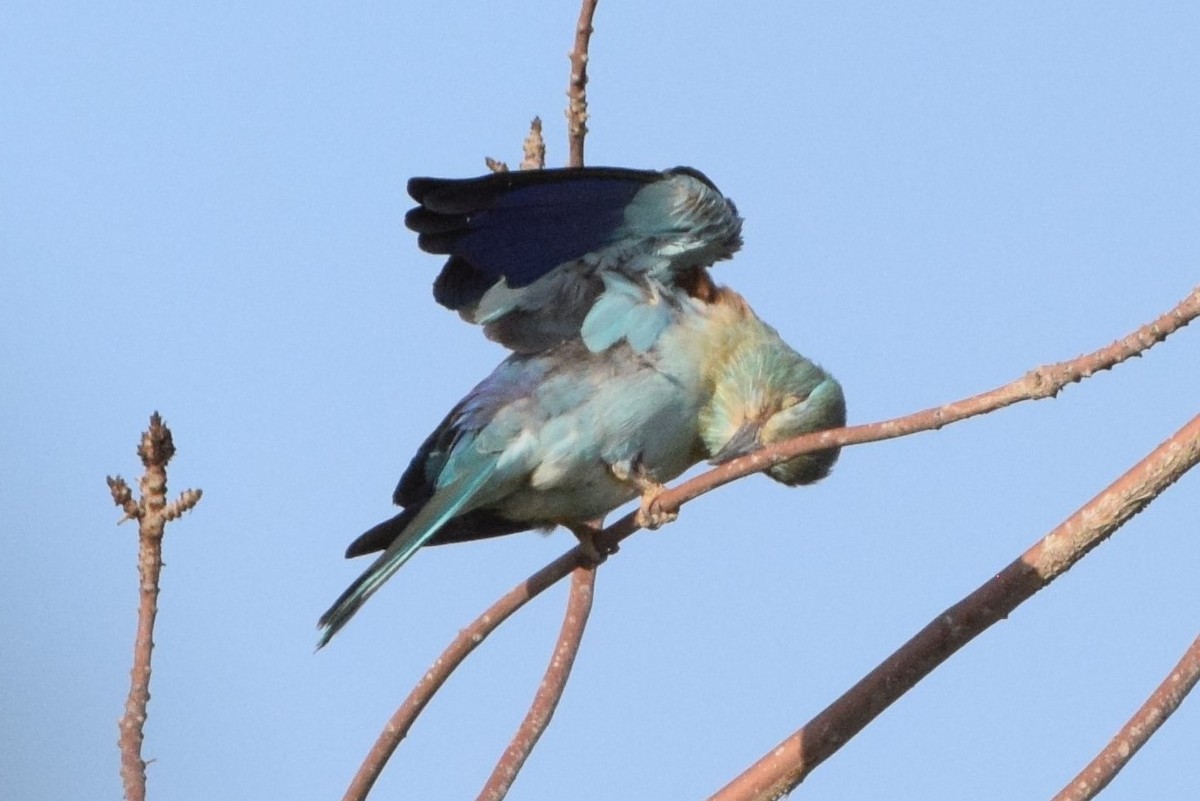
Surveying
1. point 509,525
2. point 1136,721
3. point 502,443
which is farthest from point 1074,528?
point 509,525

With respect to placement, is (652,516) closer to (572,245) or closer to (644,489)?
(644,489)

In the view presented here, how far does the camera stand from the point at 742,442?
437 cm

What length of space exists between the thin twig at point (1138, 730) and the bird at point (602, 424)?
168 cm

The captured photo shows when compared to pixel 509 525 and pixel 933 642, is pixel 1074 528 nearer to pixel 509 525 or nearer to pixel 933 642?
pixel 933 642

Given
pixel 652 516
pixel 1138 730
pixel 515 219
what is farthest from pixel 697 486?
pixel 515 219

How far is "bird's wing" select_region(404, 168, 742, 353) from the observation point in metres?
4.16

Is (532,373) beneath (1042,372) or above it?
above

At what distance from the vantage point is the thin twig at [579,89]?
12.5 ft

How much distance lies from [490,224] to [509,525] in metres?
0.96

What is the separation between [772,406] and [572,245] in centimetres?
72

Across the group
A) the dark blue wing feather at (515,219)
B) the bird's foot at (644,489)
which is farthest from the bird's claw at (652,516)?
the dark blue wing feather at (515,219)

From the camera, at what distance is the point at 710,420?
450 cm

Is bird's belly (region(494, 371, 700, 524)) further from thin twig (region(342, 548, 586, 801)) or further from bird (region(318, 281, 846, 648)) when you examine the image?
thin twig (region(342, 548, 586, 801))

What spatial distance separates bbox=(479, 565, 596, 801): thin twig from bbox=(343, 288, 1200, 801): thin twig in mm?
82
